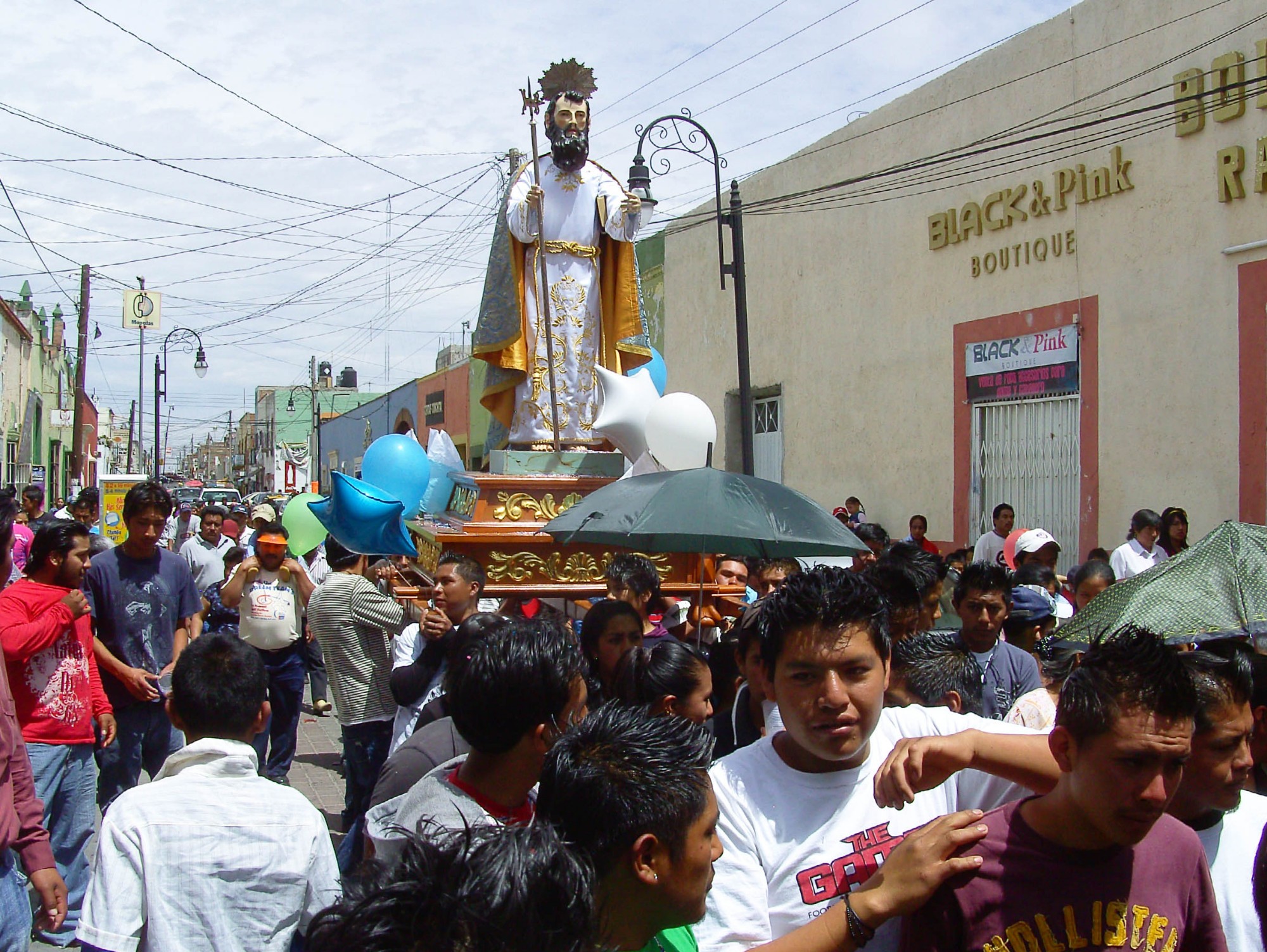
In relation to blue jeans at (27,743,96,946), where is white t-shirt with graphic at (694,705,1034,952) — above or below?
above

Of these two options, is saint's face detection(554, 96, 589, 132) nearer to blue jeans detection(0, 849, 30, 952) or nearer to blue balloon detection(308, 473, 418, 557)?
blue balloon detection(308, 473, 418, 557)

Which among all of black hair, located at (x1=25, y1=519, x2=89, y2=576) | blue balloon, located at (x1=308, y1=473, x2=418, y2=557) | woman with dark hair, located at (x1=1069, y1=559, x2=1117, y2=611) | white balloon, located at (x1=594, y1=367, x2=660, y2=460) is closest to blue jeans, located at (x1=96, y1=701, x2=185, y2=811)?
black hair, located at (x1=25, y1=519, x2=89, y2=576)

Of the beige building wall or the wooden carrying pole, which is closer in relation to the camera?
the wooden carrying pole

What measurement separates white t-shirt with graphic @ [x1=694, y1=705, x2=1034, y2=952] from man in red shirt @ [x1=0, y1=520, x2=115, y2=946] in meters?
3.19

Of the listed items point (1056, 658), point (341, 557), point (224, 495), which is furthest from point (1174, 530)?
point (224, 495)

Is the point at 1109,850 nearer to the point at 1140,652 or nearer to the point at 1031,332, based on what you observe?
the point at 1140,652

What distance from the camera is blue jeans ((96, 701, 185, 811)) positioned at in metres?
5.39

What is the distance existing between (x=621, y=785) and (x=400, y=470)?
20.3 ft

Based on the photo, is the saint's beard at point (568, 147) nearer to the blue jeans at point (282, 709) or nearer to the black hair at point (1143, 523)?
the blue jeans at point (282, 709)

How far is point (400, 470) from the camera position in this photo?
7.83 metres

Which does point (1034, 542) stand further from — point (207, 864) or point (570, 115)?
point (207, 864)

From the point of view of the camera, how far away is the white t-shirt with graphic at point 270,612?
6926 millimetres

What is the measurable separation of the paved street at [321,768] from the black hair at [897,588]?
10.7ft

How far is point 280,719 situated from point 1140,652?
5800mm
